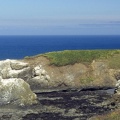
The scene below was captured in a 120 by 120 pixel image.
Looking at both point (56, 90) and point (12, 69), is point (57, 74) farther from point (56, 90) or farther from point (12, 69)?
point (12, 69)

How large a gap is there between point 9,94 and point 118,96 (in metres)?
16.5

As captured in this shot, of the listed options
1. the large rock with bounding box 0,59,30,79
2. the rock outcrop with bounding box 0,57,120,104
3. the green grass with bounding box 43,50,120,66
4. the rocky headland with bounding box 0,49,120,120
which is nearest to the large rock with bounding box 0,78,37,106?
the rocky headland with bounding box 0,49,120,120

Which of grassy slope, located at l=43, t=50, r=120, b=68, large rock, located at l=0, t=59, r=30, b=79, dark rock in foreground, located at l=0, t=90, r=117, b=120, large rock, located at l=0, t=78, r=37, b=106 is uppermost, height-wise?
grassy slope, located at l=43, t=50, r=120, b=68

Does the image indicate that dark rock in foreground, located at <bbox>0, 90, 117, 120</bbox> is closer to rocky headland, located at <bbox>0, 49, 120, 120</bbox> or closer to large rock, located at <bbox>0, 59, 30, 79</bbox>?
rocky headland, located at <bbox>0, 49, 120, 120</bbox>

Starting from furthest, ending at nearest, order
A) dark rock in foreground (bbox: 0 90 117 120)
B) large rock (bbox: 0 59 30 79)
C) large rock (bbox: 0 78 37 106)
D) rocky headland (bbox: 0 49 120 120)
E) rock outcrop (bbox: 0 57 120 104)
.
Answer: large rock (bbox: 0 59 30 79), rock outcrop (bbox: 0 57 120 104), large rock (bbox: 0 78 37 106), rocky headland (bbox: 0 49 120 120), dark rock in foreground (bbox: 0 90 117 120)

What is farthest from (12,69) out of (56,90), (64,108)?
(64,108)

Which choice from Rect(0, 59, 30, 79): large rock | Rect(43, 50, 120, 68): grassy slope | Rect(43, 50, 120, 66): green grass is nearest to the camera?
Rect(0, 59, 30, 79): large rock

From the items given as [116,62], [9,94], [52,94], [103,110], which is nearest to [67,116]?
[103,110]

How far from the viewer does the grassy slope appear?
86.4 m

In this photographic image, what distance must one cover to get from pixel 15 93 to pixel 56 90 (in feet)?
54.6

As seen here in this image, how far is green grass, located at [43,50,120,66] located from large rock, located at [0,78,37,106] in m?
22.6

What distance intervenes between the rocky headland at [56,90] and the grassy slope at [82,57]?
3.07 ft

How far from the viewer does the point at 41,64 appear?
8469 cm

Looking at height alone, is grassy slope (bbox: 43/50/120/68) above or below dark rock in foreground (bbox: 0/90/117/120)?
above
